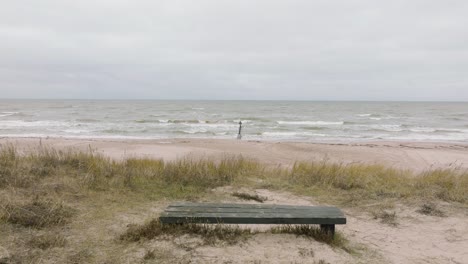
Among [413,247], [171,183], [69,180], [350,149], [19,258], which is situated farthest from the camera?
[350,149]

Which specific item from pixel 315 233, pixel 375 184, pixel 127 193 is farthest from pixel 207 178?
pixel 375 184

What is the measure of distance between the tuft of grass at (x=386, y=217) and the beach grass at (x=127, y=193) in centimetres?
2

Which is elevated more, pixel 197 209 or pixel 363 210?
pixel 197 209

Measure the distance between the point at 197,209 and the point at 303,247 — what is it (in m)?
1.44

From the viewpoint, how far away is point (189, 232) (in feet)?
13.0

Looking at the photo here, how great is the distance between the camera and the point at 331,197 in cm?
595

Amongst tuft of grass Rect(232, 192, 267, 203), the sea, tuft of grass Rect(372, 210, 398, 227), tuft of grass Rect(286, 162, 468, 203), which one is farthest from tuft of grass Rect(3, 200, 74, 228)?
the sea

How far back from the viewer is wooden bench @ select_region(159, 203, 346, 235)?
12.8 feet

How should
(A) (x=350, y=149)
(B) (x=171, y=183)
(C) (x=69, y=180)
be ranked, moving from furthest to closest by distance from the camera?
(A) (x=350, y=149)
(B) (x=171, y=183)
(C) (x=69, y=180)

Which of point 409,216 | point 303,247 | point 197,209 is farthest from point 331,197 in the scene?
point 197,209

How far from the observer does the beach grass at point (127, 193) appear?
376 cm

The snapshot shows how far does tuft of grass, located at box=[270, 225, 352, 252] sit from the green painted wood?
183 millimetres

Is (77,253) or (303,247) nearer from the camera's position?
(77,253)

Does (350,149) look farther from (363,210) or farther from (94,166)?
(94,166)
